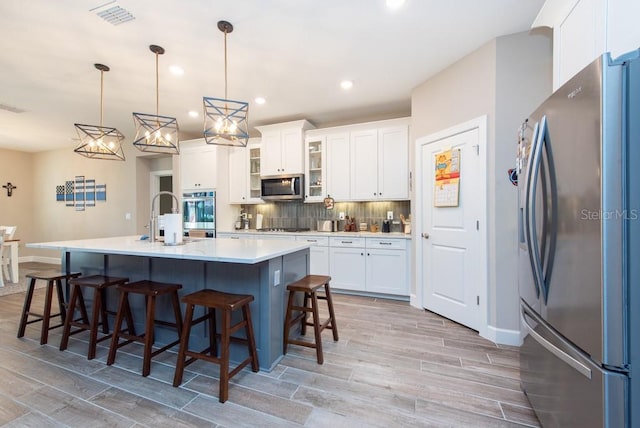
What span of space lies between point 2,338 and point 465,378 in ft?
13.3

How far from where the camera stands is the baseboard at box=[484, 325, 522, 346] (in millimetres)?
2570

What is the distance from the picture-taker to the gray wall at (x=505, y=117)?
2.53 meters

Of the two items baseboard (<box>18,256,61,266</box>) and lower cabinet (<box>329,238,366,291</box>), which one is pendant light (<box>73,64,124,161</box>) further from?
baseboard (<box>18,256,61,266</box>)

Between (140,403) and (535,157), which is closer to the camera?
(535,157)

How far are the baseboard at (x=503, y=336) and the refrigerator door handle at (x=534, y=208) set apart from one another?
57.0 inches

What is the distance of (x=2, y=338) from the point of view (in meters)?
2.70

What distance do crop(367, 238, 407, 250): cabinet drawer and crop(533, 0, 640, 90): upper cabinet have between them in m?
2.42

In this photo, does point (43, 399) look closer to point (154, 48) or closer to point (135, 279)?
point (135, 279)

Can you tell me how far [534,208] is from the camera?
140cm

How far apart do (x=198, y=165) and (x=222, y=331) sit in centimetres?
397

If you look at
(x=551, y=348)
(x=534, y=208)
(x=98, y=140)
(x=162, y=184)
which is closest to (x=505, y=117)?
(x=534, y=208)

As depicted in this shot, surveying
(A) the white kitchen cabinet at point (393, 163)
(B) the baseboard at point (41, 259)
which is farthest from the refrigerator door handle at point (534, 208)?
(B) the baseboard at point (41, 259)

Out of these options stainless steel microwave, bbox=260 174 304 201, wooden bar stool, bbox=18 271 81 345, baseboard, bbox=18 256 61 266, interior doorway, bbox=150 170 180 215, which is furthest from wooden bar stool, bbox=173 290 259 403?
baseboard, bbox=18 256 61 266

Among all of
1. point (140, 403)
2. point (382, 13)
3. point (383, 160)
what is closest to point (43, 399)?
point (140, 403)
